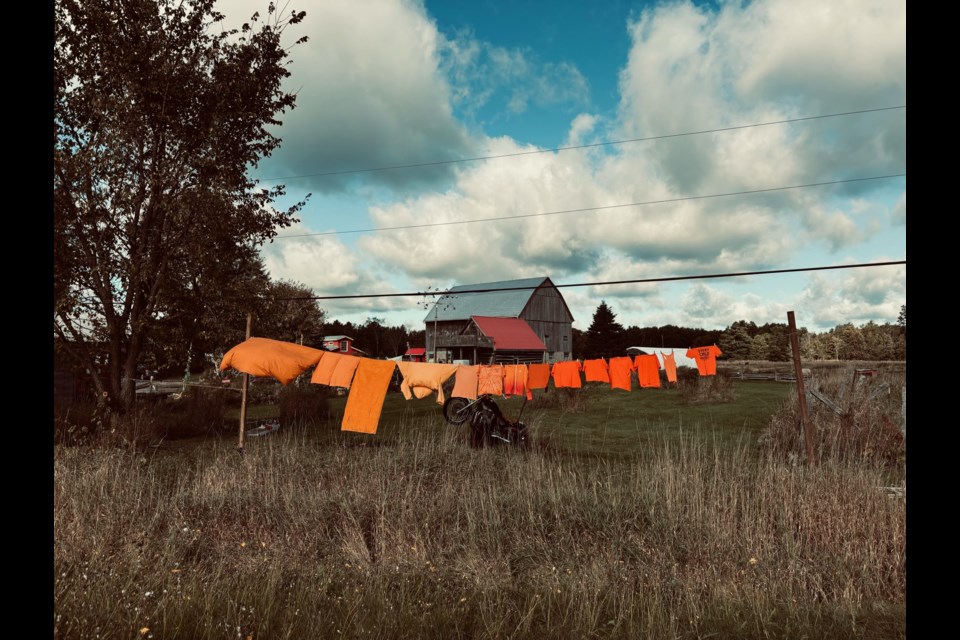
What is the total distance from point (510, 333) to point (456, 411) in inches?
1461

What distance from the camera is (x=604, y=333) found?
192ft

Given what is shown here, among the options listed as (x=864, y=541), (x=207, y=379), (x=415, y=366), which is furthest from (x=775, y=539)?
(x=207, y=379)

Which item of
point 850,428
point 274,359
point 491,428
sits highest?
point 274,359

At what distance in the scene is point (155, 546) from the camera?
19.3 ft

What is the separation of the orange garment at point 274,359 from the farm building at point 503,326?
117 ft

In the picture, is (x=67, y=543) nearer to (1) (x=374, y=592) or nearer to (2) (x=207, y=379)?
(1) (x=374, y=592)

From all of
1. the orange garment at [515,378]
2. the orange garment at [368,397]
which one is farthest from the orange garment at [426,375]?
the orange garment at [515,378]

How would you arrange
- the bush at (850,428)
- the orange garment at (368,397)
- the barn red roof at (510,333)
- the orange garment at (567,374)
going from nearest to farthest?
1. the orange garment at (368,397)
2. the orange garment at (567,374)
3. the bush at (850,428)
4. the barn red roof at (510,333)

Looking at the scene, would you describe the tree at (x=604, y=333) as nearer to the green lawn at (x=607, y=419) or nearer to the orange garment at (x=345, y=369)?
the green lawn at (x=607, y=419)

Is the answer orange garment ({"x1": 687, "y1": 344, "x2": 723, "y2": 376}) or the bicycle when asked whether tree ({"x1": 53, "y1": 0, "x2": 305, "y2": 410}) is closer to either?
the bicycle

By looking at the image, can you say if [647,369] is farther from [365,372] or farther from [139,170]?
[139,170]

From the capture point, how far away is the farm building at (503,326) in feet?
159

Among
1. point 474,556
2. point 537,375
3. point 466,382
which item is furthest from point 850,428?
point 474,556
